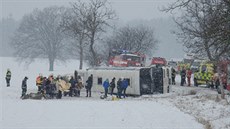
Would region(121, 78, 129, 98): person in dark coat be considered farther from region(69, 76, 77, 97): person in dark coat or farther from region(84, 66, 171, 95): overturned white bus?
region(69, 76, 77, 97): person in dark coat

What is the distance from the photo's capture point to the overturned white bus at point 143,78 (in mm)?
32562

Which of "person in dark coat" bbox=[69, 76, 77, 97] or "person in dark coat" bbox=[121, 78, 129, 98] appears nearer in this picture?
"person in dark coat" bbox=[121, 78, 129, 98]

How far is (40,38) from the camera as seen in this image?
77.8 m

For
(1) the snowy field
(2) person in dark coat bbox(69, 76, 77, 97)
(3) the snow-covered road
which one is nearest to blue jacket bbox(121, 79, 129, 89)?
Answer: (2) person in dark coat bbox(69, 76, 77, 97)

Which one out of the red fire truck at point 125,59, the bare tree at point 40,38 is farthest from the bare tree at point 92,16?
the bare tree at point 40,38

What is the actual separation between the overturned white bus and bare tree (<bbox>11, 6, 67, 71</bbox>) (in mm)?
43746

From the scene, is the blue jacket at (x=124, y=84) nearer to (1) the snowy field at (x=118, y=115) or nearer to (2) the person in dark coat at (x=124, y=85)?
→ (2) the person in dark coat at (x=124, y=85)

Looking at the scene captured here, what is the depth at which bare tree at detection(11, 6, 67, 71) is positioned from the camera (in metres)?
77.1

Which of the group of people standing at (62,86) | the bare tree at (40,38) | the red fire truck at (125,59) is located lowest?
the group of people standing at (62,86)

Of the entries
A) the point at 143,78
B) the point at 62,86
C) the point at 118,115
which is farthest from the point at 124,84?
the point at 118,115

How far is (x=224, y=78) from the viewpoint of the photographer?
112 ft

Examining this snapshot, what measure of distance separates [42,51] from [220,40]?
209 ft

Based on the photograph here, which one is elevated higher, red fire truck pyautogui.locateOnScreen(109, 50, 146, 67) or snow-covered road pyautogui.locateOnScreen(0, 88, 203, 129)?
red fire truck pyautogui.locateOnScreen(109, 50, 146, 67)

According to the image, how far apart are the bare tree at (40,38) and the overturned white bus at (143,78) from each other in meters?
43.7
